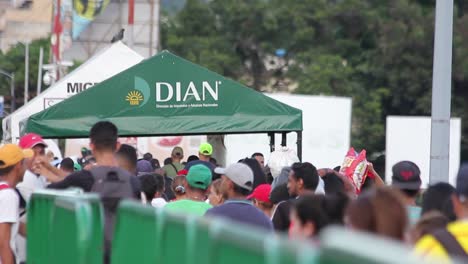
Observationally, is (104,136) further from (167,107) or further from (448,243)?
(167,107)

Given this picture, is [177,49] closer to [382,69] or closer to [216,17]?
[216,17]

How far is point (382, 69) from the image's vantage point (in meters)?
69.1

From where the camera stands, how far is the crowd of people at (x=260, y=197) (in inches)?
234

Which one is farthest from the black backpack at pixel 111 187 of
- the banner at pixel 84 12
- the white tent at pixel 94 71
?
the banner at pixel 84 12

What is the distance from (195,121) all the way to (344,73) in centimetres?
5156

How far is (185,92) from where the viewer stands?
53.1 ft

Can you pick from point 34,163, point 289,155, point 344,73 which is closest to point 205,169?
point 34,163

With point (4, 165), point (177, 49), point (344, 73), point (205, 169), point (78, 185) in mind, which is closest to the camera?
point (78, 185)

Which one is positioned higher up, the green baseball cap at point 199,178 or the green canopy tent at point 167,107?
the green canopy tent at point 167,107

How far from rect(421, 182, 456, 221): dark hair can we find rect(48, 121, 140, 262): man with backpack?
76.5 inches

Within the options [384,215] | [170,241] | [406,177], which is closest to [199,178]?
[406,177]

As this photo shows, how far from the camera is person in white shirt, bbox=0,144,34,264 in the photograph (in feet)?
30.7

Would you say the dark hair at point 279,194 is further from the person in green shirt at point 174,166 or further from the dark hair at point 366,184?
the person in green shirt at point 174,166

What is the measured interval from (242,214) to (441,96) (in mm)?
5206
